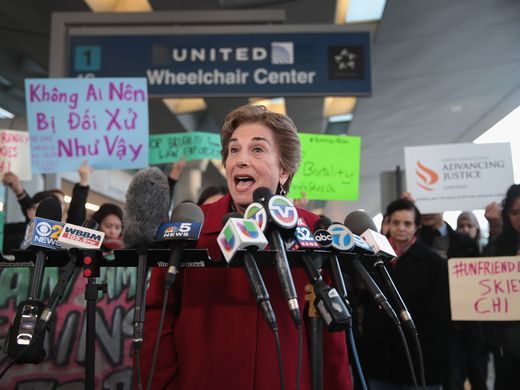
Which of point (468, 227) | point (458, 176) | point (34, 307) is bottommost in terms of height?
point (34, 307)

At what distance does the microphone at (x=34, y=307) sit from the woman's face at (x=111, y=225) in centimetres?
214

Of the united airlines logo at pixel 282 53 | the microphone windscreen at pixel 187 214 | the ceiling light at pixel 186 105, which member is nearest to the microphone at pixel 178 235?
the microphone windscreen at pixel 187 214

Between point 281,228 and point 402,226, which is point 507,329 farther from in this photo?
point 281,228

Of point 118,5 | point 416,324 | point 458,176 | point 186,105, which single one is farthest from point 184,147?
point 186,105

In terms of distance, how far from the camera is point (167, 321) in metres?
1.64

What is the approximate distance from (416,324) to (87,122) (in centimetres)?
253

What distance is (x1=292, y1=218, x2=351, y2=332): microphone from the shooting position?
115 centimetres

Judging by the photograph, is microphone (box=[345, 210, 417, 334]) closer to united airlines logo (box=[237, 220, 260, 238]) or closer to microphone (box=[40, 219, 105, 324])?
united airlines logo (box=[237, 220, 260, 238])

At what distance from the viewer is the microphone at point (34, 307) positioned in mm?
1286

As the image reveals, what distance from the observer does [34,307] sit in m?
1.32

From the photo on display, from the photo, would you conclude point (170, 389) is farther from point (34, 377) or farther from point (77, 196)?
point (77, 196)

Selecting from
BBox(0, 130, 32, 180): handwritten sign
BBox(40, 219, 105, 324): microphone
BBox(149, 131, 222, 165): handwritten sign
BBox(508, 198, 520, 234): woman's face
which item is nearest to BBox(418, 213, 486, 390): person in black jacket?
BBox(508, 198, 520, 234): woman's face

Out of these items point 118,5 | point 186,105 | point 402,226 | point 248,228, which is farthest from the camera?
point 186,105

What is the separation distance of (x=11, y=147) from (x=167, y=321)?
3.14 m
